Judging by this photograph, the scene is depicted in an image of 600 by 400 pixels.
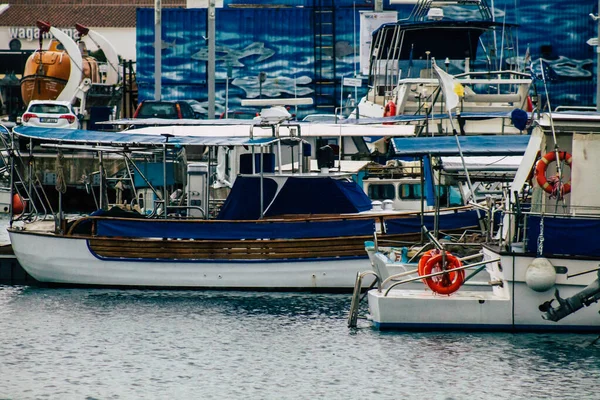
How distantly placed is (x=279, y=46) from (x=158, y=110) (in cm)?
1510

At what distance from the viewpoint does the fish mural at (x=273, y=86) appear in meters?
57.2

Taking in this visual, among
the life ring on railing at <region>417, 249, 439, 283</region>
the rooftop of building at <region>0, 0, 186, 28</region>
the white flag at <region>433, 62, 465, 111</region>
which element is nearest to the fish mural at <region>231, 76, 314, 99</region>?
the white flag at <region>433, 62, 465, 111</region>

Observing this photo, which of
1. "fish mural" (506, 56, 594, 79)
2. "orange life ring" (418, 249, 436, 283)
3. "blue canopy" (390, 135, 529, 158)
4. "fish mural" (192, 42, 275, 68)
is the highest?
"fish mural" (192, 42, 275, 68)

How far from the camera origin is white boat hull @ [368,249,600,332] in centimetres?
1998

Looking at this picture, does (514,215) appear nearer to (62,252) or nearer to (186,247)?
(186,247)

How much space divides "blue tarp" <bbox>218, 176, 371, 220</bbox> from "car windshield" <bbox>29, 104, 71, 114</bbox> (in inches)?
853

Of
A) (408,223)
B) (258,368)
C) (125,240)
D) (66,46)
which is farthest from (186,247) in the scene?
(66,46)

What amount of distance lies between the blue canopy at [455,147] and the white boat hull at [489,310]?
2557 millimetres

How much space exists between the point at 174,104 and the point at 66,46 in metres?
12.7

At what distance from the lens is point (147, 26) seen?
58.1 meters

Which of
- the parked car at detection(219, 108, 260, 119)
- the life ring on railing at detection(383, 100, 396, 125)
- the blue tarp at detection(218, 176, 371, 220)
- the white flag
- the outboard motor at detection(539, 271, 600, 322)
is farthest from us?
the parked car at detection(219, 108, 260, 119)

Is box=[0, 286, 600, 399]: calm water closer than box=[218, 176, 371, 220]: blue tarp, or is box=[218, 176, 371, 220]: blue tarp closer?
box=[0, 286, 600, 399]: calm water

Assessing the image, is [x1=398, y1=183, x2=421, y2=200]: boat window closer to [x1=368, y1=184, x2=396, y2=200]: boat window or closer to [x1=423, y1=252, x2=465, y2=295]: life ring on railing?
[x1=368, y1=184, x2=396, y2=200]: boat window

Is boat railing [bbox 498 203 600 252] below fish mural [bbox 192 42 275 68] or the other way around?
below
